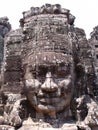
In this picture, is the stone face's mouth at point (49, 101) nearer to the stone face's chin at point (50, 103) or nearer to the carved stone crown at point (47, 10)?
the stone face's chin at point (50, 103)

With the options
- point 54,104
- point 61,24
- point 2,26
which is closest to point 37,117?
point 54,104

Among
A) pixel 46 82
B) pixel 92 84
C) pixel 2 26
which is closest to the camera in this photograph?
pixel 46 82

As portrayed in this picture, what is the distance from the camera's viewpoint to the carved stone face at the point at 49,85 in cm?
683

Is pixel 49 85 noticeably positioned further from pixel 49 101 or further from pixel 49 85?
pixel 49 101

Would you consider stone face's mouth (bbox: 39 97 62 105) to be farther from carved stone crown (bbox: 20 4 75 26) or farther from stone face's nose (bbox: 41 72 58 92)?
carved stone crown (bbox: 20 4 75 26)

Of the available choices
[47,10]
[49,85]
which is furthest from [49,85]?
[47,10]

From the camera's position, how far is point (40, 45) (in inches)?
280

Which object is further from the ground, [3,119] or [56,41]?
[56,41]

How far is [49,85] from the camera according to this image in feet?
22.2

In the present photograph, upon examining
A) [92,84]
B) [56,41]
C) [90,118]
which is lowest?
[90,118]

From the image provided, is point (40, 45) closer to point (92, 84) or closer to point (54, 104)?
point (54, 104)

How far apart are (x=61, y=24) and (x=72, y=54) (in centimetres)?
76

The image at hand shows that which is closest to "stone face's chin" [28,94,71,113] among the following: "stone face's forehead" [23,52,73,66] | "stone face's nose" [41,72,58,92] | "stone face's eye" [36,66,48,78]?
"stone face's nose" [41,72,58,92]

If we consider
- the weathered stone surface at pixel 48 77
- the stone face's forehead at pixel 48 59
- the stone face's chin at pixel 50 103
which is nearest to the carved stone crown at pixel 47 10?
the weathered stone surface at pixel 48 77
